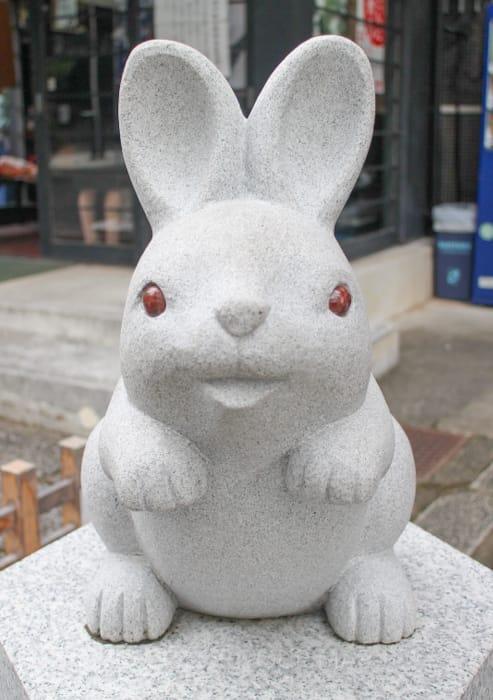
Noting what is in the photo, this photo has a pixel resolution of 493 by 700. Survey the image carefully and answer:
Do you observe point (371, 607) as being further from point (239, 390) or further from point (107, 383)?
point (107, 383)

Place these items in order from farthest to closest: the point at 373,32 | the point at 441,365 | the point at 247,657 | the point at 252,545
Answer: the point at 373,32 < the point at 441,365 < the point at 247,657 < the point at 252,545

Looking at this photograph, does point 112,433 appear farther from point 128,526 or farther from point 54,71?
point 54,71

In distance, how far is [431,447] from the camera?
439 cm

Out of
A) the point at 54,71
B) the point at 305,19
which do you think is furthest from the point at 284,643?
the point at 54,71

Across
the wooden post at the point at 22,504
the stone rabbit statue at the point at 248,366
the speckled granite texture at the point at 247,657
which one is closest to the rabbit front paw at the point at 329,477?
the stone rabbit statue at the point at 248,366

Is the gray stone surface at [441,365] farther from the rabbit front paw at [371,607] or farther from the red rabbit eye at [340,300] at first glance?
the red rabbit eye at [340,300]

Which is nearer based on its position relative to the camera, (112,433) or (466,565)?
(112,433)

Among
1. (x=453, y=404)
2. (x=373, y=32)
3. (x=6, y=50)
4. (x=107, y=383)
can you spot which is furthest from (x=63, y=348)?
(x=6, y=50)

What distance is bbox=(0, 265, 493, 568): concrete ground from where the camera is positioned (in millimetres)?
3811

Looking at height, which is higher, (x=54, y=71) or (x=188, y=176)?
(x=54, y=71)

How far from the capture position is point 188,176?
183cm

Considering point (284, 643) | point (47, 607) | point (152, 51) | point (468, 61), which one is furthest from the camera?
point (468, 61)

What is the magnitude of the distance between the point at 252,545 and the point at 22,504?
1.48m

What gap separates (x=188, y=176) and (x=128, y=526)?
0.85m
